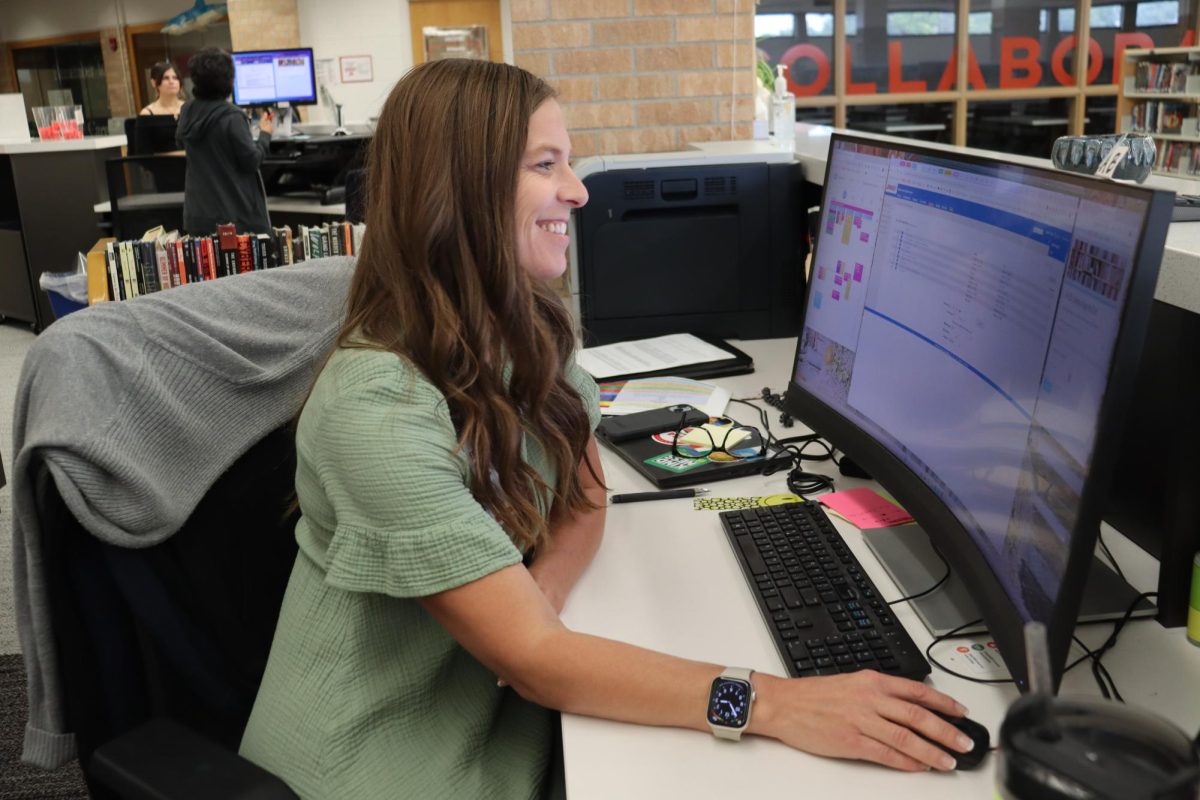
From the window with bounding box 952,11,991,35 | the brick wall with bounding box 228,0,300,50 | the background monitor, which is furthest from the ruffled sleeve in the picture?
the window with bounding box 952,11,991,35

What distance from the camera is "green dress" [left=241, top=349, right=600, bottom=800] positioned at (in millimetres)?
946

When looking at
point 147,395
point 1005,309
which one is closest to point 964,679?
point 1005,309

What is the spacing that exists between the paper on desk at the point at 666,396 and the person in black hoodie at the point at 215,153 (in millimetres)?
3393

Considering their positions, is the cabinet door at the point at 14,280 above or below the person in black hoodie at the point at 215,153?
below

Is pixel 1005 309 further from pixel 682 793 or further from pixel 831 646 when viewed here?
pixel 682 793

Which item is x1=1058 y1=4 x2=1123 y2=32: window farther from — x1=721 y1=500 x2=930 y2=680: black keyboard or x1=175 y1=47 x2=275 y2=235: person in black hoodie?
x1=721 y1=500 x2=930 y2=680: black keyboard

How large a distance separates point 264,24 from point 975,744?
30.2 ft

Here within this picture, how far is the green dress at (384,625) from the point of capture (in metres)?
0.95

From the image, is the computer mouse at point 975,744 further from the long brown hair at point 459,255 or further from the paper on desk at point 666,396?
the paper on desk at point 666,396

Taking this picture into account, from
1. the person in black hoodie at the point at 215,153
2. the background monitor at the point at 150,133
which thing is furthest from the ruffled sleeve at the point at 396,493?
the background monitor at the point at 150,133

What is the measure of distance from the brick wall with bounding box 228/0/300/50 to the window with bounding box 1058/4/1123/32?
6474mm

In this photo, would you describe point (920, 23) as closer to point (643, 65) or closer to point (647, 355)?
point (643, 65)

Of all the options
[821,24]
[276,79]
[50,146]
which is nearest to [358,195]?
[50,146]

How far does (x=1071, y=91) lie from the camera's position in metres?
9.07
